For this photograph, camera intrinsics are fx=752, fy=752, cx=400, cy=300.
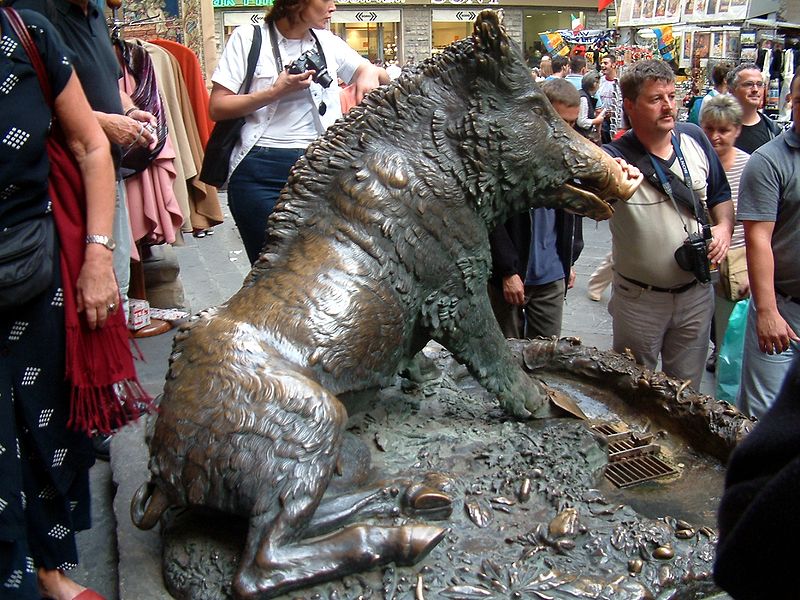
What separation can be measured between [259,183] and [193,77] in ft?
6.58

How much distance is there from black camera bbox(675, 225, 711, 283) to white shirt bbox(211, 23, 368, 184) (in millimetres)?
1455

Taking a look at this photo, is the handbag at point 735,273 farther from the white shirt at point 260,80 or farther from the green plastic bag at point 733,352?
the white shirt at point 260,80

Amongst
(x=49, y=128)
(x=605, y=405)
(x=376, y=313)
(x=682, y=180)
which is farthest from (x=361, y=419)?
(x=682, y=180)

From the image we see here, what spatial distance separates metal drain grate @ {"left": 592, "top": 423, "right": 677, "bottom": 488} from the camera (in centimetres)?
242

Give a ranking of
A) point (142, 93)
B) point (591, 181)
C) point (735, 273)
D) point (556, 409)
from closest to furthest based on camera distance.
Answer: point (591, 181) → point (556, 409) → point (735, 273) → point (142, 93)

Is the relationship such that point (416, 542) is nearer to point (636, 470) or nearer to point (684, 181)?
point (636, 470)

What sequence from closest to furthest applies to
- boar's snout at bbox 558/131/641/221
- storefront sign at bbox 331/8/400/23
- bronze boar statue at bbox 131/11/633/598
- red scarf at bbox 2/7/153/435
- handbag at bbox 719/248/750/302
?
bronze boar statue at bbox 131/11/633/598
red scarf at bbox 2/7/153/435
boar's snout at bbox 558/131/641/221
handbag at bbox 719/248/750/302
storefront sign at bbox 331/8/400/23

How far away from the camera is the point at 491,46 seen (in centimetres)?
214

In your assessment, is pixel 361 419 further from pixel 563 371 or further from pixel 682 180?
pixel 682 180

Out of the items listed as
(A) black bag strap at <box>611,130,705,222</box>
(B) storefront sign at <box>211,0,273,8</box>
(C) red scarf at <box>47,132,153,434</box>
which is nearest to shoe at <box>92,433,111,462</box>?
(C) red scarf at <box>47,132,153,434</box>

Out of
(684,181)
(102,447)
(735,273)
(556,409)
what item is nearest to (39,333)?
(102,447)

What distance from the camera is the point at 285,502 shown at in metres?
1.81

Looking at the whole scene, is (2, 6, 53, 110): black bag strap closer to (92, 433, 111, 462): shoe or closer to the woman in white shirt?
the woman in white shirt

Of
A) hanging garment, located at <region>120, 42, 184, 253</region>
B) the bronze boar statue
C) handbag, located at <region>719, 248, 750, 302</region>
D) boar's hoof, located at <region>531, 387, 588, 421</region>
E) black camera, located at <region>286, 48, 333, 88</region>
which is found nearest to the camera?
the bronze boar statue
